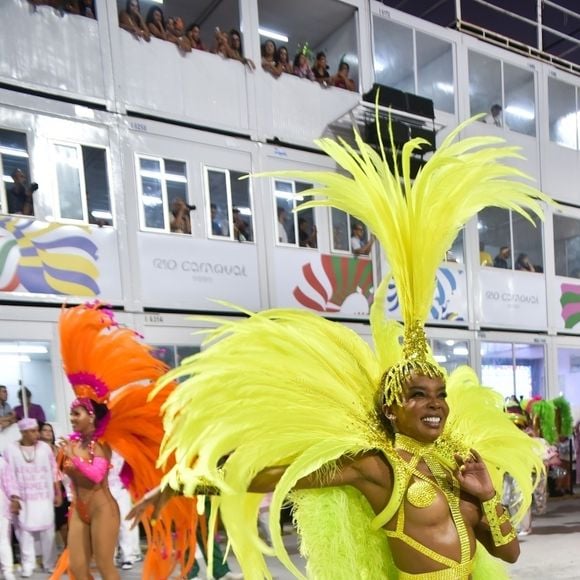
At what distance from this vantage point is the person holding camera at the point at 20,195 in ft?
18.7

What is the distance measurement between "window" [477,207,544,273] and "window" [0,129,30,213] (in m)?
7.84

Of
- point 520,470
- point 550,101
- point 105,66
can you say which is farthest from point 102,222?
point 550,101

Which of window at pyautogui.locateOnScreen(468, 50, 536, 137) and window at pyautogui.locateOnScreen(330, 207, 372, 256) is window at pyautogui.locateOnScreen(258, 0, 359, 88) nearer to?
window at pyautogui.locateOnScreen(330, 207, 372, 256)

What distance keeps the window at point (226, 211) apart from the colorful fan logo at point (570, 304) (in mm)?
6852

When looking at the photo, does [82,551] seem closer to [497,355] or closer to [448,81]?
[497,355]

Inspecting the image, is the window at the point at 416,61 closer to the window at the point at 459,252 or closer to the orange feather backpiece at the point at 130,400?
the window at the point at 459,252

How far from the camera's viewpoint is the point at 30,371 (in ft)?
18.4

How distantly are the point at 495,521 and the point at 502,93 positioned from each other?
33.5ft

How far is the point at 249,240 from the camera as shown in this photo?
286 inches

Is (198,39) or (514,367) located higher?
(198,39)

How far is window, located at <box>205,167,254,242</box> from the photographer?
7.06 meters

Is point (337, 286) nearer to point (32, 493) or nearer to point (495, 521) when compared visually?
point (32, 493)

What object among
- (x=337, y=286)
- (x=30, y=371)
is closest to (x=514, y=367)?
(x=337, y=286)

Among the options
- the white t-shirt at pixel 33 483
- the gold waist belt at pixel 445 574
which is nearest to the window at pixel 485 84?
the white t-shirt at pixel 33 483
